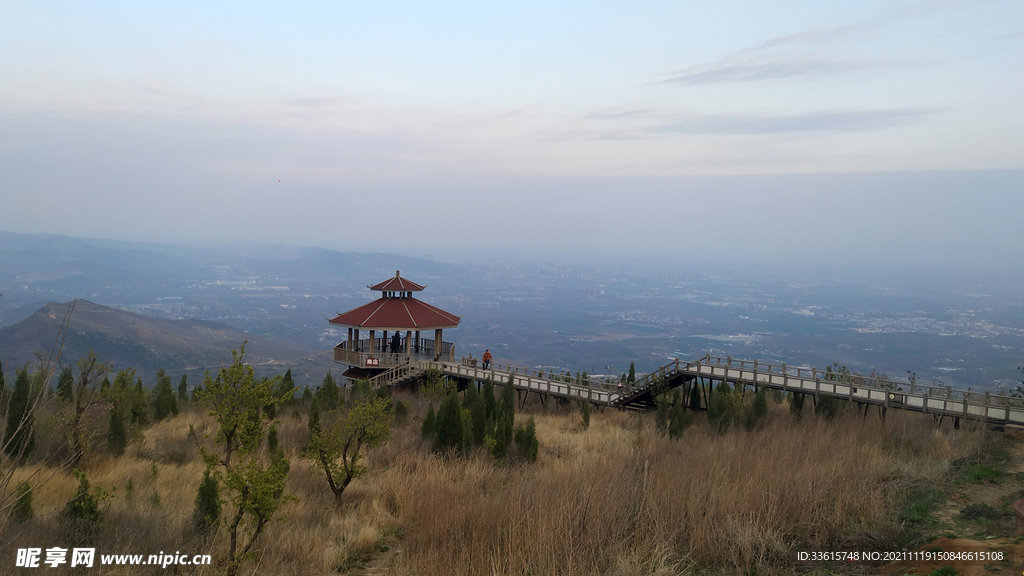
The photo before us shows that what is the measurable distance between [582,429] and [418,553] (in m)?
13.4

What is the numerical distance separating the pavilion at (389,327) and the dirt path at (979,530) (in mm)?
20663

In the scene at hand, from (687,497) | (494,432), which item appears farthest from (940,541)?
→ (494,432)

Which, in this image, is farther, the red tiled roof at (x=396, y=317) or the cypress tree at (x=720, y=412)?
the red tiled roof at (x=396, y=317)

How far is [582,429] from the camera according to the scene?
2003cm

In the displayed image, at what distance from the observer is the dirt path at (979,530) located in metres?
6.68

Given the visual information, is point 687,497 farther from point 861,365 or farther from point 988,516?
point 861,365

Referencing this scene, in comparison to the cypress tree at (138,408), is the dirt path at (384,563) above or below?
above

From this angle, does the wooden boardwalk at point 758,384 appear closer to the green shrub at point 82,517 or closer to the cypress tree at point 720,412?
the cypress tree at point 720,412

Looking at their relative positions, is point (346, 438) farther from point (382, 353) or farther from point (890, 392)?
point (382, 353)

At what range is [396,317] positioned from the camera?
29297 millimetres

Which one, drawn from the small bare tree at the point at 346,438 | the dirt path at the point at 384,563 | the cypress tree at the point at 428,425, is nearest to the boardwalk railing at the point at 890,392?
the cypress tree at the point at 428,425

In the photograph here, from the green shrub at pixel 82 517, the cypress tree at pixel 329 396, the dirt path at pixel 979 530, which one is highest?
the dirt path at pixel 979 530

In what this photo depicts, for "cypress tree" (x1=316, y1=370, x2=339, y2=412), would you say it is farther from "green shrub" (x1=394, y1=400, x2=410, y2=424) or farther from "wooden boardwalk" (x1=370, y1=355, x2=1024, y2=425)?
"wooden boardwalk" (x1=370, y1=355, x2=1024, y2=425)

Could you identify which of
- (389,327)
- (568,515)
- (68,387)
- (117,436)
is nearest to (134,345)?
(389,327)
